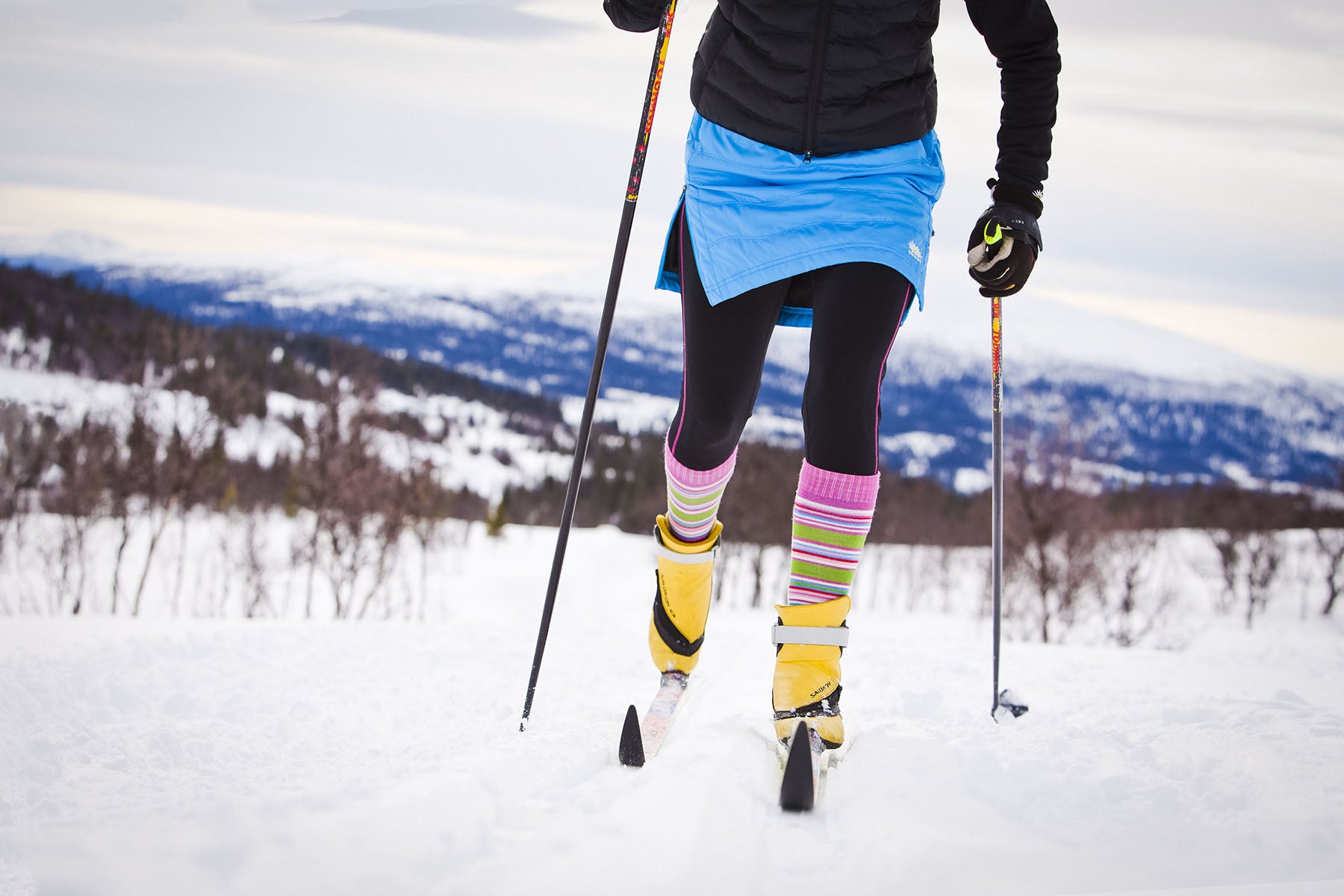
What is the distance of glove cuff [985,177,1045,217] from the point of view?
214 cm

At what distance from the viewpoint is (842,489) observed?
6.62 feet

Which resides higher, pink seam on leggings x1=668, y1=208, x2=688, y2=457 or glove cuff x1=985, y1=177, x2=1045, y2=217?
glove cuff x1=985, y1=177, x2=1045, y2=217

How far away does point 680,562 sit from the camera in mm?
2340

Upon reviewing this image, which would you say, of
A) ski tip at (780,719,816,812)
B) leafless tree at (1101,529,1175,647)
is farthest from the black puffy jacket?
leafless tree at (1101,529,1175,647)

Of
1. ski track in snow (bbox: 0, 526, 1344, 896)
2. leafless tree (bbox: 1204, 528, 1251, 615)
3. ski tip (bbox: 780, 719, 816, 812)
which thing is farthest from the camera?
→ leafless tree (bbox: 1204, 528, 1251, 615)

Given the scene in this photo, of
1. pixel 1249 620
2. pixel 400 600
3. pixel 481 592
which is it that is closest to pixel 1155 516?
pixel 1249 620

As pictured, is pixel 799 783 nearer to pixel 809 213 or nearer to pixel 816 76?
pixel 809 213

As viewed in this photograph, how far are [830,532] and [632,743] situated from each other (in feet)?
2.27

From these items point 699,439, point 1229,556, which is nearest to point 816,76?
point 699,439

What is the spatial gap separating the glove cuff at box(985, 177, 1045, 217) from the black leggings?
0.37 metres

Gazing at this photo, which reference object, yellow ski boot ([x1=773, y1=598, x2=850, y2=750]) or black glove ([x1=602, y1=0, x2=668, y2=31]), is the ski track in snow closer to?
yellow ski boot ([x1=773, y1=598, x2=850, y2=750])

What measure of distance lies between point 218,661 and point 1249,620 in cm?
6546

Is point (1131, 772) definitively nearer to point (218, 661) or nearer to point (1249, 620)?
point (218, 661)

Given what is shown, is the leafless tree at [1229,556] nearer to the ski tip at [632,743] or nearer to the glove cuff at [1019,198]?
the glove cuff at [1019,198]
